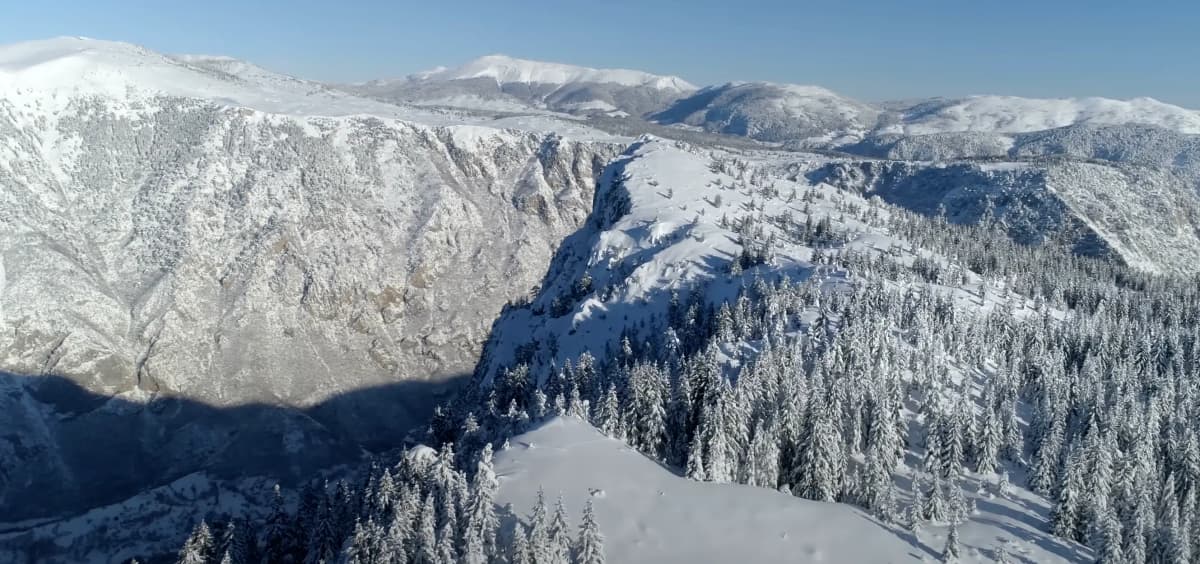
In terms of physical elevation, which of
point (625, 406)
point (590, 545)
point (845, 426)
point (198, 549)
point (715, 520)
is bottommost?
point (198, 549)

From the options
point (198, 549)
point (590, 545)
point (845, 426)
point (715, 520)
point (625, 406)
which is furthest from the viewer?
point (625, 406)

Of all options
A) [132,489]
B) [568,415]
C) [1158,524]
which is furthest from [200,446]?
[1158,524]

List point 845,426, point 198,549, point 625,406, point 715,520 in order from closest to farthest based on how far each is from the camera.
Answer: point 715,520 < point 198,549 < point 845,426 < point 625,406

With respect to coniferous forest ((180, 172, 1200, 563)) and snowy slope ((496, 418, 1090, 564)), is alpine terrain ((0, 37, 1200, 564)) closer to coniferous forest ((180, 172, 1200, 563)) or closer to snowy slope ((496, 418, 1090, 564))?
snowy slope ((496, 418, 1090, 564))

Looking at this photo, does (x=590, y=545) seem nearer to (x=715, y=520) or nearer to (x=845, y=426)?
(x=715, y=520)

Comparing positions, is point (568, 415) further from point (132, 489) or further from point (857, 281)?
point (132, 489)

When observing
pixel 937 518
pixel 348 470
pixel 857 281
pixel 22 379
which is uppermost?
pixel 857 281

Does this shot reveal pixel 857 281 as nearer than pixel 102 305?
Yes

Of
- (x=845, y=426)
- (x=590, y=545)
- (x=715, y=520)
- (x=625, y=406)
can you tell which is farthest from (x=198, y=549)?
(x=845, y=426)

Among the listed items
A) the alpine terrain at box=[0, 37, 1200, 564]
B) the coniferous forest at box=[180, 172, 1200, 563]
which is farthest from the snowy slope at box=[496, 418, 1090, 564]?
the coniferous forest at box=[180, 172, 1200, 563]
